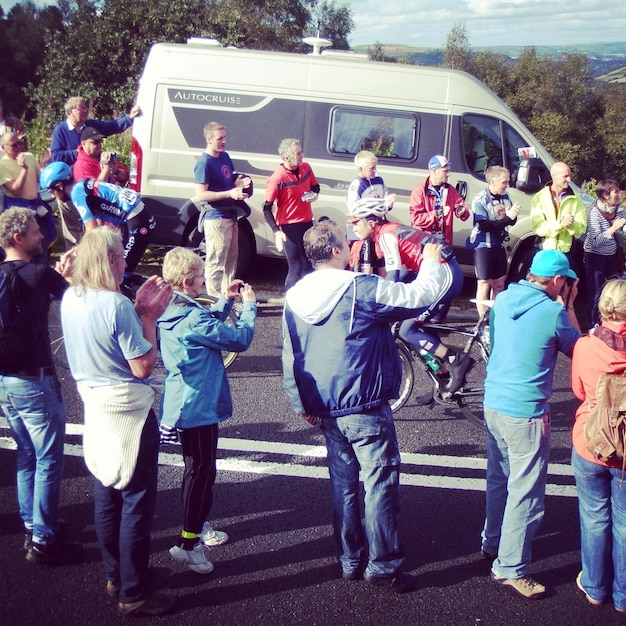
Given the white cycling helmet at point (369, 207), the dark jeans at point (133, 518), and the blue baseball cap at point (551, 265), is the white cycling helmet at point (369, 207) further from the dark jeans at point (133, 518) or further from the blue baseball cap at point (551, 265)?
the dark jeans at point (133, 518)

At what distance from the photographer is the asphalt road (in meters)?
3.78

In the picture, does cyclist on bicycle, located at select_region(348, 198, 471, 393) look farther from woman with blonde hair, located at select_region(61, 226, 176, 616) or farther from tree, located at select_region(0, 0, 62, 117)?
tree, located at select_region(0, 0, 62, 117)

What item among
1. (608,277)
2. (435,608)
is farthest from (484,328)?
(608,277)

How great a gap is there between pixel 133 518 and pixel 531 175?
691cm

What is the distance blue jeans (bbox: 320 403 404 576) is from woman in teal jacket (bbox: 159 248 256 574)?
589 millimetres

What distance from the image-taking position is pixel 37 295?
3.87m

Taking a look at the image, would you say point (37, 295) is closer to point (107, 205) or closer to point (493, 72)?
point (107, 205)

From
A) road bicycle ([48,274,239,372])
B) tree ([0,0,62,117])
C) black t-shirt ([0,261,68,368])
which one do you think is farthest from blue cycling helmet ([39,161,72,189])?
tree ([0,0,62,117])

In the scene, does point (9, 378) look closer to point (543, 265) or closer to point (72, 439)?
point (72, 439)

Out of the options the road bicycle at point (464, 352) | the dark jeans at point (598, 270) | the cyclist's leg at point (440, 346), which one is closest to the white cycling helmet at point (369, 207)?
the cyclist's leg at point (440, 346)

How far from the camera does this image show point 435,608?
12.6 feet

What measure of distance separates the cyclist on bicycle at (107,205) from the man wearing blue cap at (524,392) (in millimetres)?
3634

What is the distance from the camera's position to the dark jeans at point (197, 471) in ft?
12.8

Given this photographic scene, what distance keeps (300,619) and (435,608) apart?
67 cm
